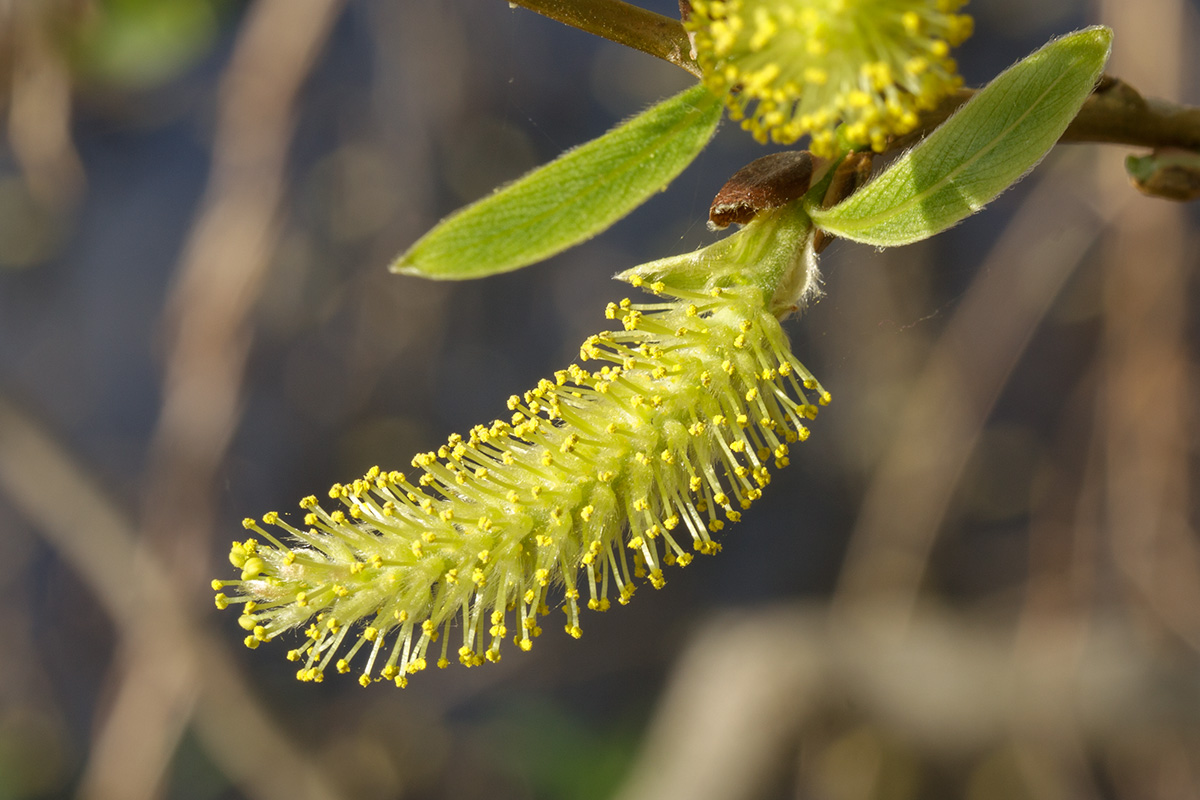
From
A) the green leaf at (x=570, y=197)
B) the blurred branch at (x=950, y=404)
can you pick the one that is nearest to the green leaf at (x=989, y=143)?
the green leaf at (x=570, y=197)

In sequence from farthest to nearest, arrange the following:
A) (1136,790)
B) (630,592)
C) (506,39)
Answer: (506,39) < (1136,790) < (630,592)

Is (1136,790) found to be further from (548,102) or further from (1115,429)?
(548,102)

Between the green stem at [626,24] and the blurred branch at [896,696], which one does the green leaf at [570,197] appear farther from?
the blurred branch at [896,696]

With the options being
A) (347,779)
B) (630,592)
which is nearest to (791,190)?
(630,592)

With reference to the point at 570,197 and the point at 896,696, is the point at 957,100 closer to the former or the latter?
the point at 570,197

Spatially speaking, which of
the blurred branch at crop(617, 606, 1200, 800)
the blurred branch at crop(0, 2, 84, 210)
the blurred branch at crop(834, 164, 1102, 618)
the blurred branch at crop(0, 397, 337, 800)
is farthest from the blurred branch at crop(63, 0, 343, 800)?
the blurred branch at crop(834, 164, 1102, 618)

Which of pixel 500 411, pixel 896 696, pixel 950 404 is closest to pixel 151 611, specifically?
pixel 500 411
